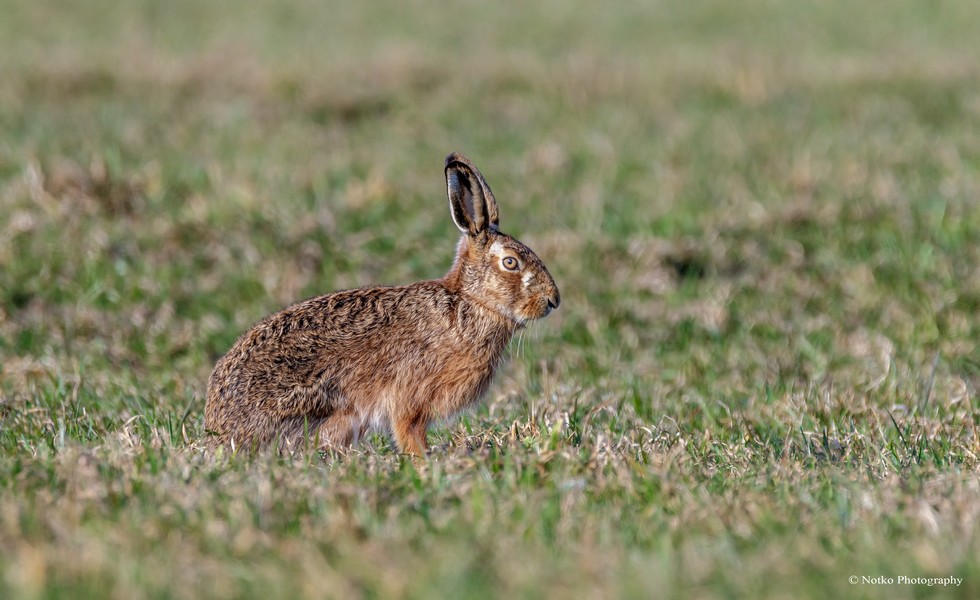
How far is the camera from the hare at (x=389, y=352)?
5320mm

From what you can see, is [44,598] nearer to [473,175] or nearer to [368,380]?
[368,380]

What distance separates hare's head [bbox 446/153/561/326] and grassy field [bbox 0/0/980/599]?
1.72ft

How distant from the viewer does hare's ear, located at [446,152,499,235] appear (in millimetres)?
5746

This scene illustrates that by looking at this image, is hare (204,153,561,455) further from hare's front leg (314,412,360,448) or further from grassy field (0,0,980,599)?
grassy field (0,0,980,599)

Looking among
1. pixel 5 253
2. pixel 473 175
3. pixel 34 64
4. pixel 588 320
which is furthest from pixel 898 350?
pixel 34 64

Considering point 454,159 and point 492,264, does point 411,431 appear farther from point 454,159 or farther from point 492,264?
point 454,159

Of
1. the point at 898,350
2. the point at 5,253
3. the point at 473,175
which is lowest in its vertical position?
the point at 898,350

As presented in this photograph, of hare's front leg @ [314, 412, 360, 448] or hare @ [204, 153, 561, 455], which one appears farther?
hare's front leg @ [314, 412, 360, 448]

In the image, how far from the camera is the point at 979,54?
17297mm

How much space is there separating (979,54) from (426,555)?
1565 centimetres

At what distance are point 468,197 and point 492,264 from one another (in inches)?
12.7

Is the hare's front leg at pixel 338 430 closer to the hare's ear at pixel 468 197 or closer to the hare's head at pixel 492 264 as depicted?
the hare's head at pixel 492 264

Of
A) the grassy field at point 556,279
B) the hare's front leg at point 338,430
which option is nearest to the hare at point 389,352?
the hare's front leg at point 338,430

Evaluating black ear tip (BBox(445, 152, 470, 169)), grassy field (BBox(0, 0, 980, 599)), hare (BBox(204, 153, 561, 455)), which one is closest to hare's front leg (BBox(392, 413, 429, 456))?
hare (BBox(204, 153, 561, 455))
